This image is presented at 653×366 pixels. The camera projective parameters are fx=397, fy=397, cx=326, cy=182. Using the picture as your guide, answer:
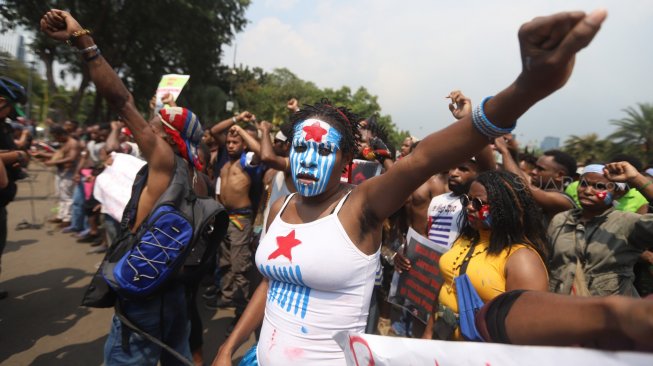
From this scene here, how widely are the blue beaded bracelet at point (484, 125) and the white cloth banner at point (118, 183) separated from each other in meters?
3.55

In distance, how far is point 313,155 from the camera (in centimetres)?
175

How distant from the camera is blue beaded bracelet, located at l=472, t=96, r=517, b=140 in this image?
1073 millimetres

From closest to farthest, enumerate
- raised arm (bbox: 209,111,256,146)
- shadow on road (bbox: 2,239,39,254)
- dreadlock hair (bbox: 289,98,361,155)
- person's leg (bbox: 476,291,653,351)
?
person's leg (bbox: 476,291,653,351), dreadlock hair (bbox: 289,98,361,155), raised arm (bbox: 209,111,256,146), shadow on road (bbox: 2,239,39,254)

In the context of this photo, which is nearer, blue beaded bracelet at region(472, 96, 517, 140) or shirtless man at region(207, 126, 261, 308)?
blue beaded bracelet at region(472, 96, 517, 140)

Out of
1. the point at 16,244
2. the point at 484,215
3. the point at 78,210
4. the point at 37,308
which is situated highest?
the point at 484,215

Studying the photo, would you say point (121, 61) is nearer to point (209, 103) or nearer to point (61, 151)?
point (209, 103)

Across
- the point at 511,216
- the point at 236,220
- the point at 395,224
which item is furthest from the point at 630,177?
the point at 236,220

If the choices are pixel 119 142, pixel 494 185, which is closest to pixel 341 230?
pixel 494 185

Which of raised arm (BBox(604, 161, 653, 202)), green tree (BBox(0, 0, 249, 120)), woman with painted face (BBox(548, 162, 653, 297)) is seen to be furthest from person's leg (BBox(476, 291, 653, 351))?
green tree (BBox(0, 0, 249, 120))

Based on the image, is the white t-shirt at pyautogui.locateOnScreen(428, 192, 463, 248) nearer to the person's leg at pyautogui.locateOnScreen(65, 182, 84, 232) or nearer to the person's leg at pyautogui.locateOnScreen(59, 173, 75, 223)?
the person's leg at pyautogui.locateOnScreen(65, 182, 84, 232)

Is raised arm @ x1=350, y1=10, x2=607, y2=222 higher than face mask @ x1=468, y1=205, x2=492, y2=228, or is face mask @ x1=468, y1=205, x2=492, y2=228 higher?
raised arm @ x1=350, y1=10, x2=607, y2=222

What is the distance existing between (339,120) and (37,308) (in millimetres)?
4379

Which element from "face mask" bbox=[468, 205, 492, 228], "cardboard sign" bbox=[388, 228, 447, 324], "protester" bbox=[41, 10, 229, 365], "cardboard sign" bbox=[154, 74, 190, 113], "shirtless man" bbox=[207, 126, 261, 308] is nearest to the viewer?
"protester" bbox=[41, 10, 229, 365]

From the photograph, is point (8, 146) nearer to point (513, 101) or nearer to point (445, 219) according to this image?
point (445, 219)
